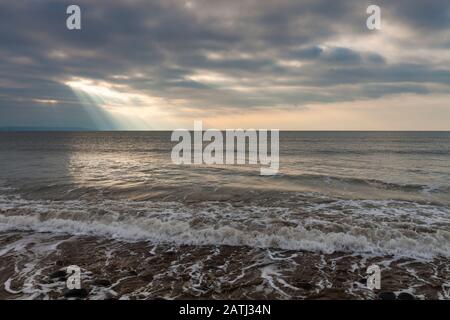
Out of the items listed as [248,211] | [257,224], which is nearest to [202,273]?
[257,224]

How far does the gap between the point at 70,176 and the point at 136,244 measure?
16.9 meters

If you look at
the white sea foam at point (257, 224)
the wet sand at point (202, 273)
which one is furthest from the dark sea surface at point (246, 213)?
the wet sand at point (202, 273)

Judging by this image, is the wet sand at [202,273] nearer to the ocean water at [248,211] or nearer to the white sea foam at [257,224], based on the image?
the white sea foam at [257,224]

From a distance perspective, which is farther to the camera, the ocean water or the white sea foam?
the ocean water

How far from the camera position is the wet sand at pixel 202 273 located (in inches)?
268

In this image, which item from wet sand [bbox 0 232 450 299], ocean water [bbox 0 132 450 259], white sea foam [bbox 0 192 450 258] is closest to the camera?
wet sand [bbox 0 232 450 299]

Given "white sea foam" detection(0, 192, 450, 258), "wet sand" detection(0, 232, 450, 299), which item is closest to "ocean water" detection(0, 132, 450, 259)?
"white sea foam" detection(0, 192, 450, 258)

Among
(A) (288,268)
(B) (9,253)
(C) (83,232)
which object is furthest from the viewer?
(C) (83,232)

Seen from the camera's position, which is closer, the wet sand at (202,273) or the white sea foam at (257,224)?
the wet sand at (202,273)

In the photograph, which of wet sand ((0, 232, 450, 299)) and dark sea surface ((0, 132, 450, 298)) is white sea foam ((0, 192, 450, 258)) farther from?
wet sand ((0, 232, 450, 299))

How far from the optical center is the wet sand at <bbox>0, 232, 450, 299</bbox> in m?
6.82
